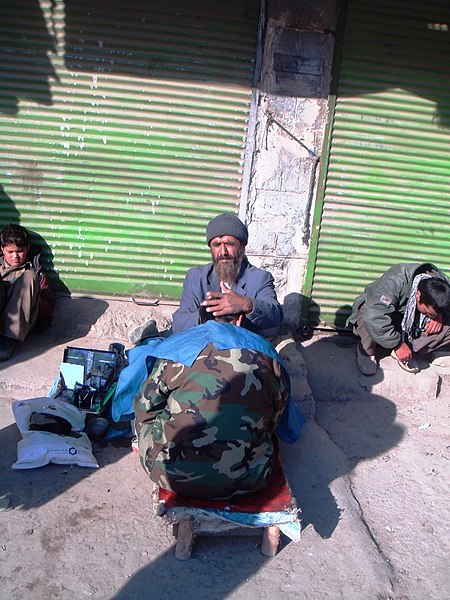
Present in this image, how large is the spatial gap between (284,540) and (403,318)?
2.38 metres

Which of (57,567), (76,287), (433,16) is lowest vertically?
(57,567)

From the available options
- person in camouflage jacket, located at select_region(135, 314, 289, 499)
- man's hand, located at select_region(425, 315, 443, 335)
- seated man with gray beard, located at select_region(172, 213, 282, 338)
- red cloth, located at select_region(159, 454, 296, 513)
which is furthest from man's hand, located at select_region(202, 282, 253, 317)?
man's hand, located at select_region(425, 315, 443, 335)

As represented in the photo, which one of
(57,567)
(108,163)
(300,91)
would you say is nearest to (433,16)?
(300,91)

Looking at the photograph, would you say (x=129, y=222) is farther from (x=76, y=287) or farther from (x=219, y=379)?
(x=219, y=379)

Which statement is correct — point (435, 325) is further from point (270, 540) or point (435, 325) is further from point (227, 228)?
point (270, 540)

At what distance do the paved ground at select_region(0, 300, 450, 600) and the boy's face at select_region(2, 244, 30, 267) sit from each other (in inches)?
29.2

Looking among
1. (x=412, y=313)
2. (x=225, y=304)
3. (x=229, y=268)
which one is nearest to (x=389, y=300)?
(x=412, y=313)

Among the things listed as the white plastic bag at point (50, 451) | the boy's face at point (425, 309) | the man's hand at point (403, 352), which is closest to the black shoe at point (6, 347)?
Result: the white plastic bag at point (50, 451)

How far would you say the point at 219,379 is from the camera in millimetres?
2621

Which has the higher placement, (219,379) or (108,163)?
(108,163)

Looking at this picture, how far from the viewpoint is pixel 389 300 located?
4.57 meters

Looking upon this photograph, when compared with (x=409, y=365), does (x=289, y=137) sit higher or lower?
higher

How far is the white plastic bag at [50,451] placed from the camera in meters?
3.30

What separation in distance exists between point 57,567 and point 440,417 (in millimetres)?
3144
